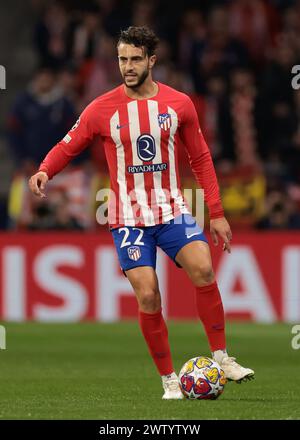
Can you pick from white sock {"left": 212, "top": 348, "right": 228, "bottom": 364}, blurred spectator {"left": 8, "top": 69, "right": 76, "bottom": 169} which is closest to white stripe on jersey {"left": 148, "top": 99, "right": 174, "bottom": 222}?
white sock {"left": 212, "top": 348, "right": 228, "bottom": 364}

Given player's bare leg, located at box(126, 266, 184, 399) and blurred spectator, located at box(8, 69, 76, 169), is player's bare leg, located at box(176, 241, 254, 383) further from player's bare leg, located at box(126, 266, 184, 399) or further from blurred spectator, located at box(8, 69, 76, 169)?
blurred spectator, located at box(8, 69, 76, 169)

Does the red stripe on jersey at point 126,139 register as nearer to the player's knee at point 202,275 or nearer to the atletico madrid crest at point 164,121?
the atletico madrid crest at point 164,121

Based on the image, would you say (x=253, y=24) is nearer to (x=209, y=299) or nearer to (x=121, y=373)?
(x=121, y=373)

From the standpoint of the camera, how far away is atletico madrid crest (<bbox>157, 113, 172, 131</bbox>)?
8572 millimetres

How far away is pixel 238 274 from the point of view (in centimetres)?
1541

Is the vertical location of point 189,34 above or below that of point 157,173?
above

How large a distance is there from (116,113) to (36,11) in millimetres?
12420

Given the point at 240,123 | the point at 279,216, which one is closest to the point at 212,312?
the point at 279,216

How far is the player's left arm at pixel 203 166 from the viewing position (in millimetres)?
8672

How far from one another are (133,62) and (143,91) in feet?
0.90

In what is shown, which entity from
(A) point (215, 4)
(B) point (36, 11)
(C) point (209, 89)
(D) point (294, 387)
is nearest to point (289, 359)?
(D) point (294, 387)

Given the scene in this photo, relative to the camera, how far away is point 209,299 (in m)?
8.61
